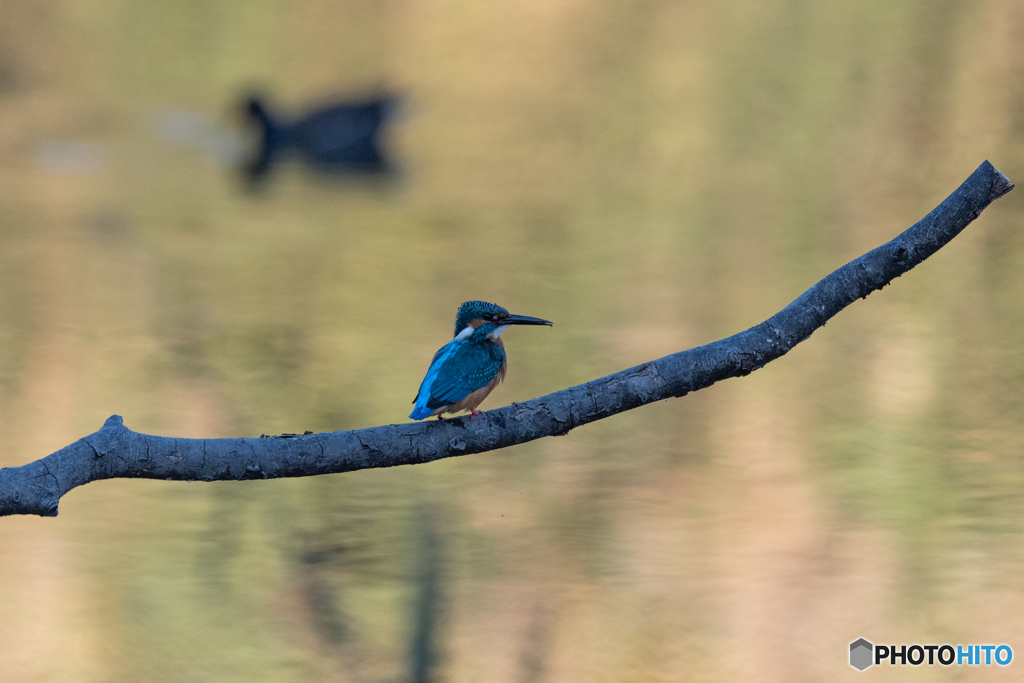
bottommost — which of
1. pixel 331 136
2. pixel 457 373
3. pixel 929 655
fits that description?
pixel 929 655

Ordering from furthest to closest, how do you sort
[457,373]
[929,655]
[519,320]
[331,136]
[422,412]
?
1. [331,136]
2. [929,655]
3. [519,320]
4. [457,373]
5. [422,412]

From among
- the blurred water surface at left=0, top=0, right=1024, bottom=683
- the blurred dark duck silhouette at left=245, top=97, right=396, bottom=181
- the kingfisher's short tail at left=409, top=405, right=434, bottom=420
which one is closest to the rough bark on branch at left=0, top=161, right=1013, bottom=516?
the kingfisher's short tail at left=409, top=405, right=434, bottom=420

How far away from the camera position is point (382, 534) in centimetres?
601

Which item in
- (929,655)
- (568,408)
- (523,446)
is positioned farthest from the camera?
(523,446)

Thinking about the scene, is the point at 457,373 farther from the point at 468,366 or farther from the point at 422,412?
the point at 422,412

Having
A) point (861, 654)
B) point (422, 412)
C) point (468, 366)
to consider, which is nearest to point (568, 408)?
point (422, 412)

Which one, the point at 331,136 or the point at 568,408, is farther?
the point at 331,136

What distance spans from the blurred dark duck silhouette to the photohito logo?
18819 millimetres

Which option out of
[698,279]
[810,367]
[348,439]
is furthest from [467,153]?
[348,439]

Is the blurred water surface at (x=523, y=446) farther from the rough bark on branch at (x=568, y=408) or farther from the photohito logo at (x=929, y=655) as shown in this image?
the rough bark on branch at (x=568, y=408)

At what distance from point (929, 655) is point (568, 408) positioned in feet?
10.6

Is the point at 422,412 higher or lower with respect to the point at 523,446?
higher

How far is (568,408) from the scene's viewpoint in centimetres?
287

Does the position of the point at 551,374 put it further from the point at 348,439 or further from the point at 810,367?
the point at 348,439
